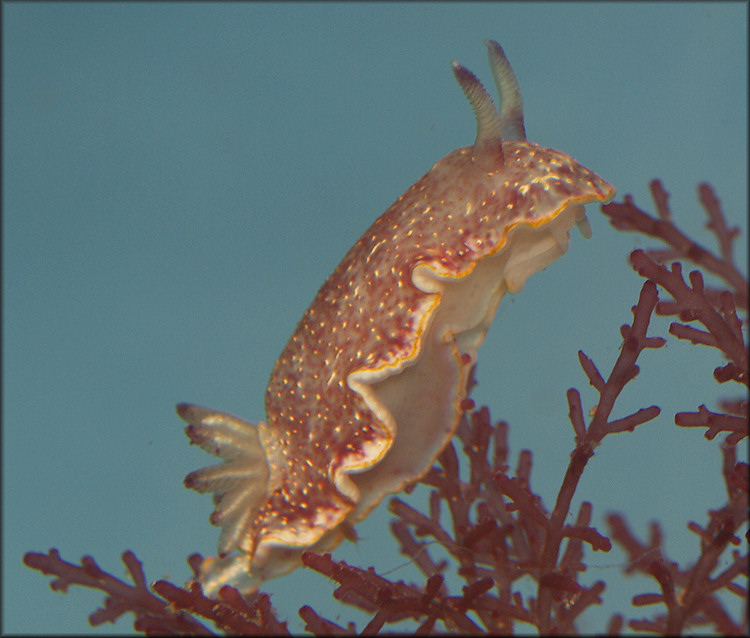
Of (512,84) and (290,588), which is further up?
(512,84)

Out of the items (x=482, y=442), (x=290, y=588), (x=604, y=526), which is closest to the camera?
(x=482, y=442)

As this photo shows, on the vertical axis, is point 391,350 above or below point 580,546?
above

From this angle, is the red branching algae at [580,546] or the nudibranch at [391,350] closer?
the red branching algae at [580,546]

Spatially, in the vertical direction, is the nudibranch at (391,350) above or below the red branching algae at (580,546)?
above

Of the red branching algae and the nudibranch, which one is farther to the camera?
the nudibranch

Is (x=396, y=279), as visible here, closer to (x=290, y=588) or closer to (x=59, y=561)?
(x=59, y=561)

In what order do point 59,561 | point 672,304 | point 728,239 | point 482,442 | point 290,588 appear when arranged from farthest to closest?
1. point 290,588
2. point 482,442
3. point 59,561
4. point 672,304
5. point 728,239

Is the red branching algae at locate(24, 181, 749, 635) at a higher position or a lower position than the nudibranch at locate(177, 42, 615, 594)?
lower

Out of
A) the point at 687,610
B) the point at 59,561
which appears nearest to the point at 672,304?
the point at 687,610
